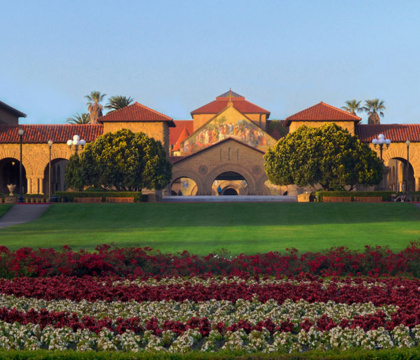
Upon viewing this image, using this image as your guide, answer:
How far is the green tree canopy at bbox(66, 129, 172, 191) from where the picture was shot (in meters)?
54.0

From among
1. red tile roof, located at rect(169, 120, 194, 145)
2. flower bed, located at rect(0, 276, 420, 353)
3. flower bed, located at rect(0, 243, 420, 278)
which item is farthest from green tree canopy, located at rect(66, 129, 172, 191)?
red tile roof, located at rect(169, 120, 194, 145)

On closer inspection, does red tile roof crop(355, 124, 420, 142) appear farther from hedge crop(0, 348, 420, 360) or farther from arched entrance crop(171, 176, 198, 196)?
hedge crop(0, 348, 420, 360)

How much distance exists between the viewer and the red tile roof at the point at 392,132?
63.1 metres

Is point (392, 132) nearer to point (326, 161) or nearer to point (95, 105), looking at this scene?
point (326, 161)

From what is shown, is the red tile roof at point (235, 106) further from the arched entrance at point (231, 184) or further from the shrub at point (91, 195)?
the shrub at point (91, 195)

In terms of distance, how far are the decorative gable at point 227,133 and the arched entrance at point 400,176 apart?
15.5 metres

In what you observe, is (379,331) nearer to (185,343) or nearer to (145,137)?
(185,343)

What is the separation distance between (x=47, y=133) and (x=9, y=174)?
742 cm

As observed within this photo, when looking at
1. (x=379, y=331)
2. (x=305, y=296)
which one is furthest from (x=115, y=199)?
(x=379, y=331)

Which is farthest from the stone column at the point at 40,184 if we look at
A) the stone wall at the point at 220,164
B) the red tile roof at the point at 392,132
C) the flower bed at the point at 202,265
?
the flower bed at the point at 202,265

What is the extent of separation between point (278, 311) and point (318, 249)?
9.16m

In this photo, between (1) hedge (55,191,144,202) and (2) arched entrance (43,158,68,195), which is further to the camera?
(2) arched entrance (43,158,68,195)

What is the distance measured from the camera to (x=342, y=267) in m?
14.5

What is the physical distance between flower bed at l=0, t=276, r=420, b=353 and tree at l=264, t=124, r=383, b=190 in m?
41.6
